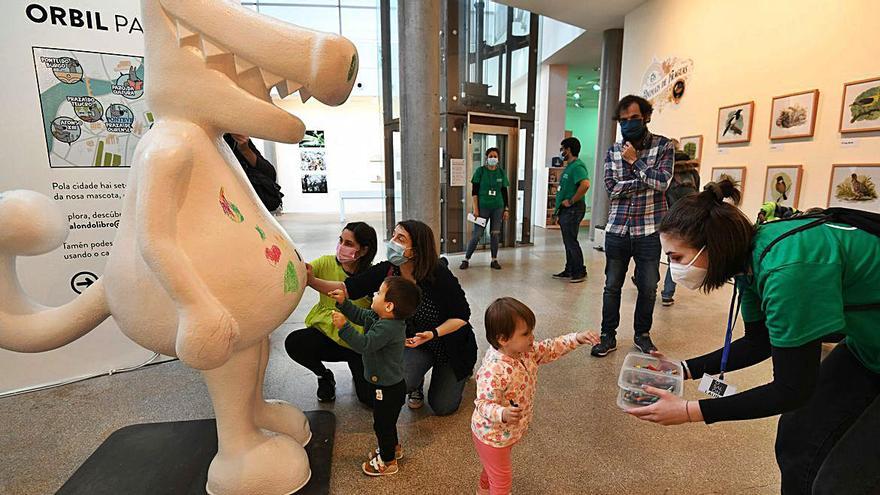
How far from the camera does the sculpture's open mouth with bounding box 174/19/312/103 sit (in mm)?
1170

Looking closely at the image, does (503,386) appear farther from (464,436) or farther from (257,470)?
(257,470)

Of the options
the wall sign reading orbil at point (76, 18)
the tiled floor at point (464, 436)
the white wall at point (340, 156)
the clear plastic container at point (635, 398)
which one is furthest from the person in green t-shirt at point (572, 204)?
the white wall at point (340, 156)

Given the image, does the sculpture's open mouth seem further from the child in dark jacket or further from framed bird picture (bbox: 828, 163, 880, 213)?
framed bird picture (bbox: 828, 163, 880, 213)

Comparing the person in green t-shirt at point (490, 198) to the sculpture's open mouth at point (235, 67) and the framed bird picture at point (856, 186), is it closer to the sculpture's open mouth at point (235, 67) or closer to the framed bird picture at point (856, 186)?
the framed bird picture at point (856, 186)

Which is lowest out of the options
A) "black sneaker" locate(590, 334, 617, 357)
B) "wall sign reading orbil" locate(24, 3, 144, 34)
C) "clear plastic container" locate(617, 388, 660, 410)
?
"black sneaker" locate(590, 334, 617, 357)

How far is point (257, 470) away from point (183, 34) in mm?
1320

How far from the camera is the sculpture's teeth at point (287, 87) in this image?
1.22 m

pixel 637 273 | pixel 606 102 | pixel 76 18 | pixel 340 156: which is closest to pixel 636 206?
pixel 637 273

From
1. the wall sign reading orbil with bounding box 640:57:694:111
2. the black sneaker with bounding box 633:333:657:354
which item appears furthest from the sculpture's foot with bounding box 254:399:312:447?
the wall sign reading orbil with bounding box 640:57:694:111

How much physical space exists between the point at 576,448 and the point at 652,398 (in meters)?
0.65

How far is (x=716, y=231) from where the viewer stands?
109 cm

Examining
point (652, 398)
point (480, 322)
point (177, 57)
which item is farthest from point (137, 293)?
point (480, 322)

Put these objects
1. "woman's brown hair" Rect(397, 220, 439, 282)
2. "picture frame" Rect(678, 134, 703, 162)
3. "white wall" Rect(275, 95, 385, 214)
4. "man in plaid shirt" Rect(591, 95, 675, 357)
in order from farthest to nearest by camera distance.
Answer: "white wall" Rect(275, 95, 385, 214)
"picture frame" Rect(678, 134, 703, 162)
"man in plaid shirt" Rect(591, 95, 675, 357)
"woman's brown hair" Rect(397, 220, 439, 282)

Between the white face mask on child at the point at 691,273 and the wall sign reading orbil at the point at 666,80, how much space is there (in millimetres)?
4757
